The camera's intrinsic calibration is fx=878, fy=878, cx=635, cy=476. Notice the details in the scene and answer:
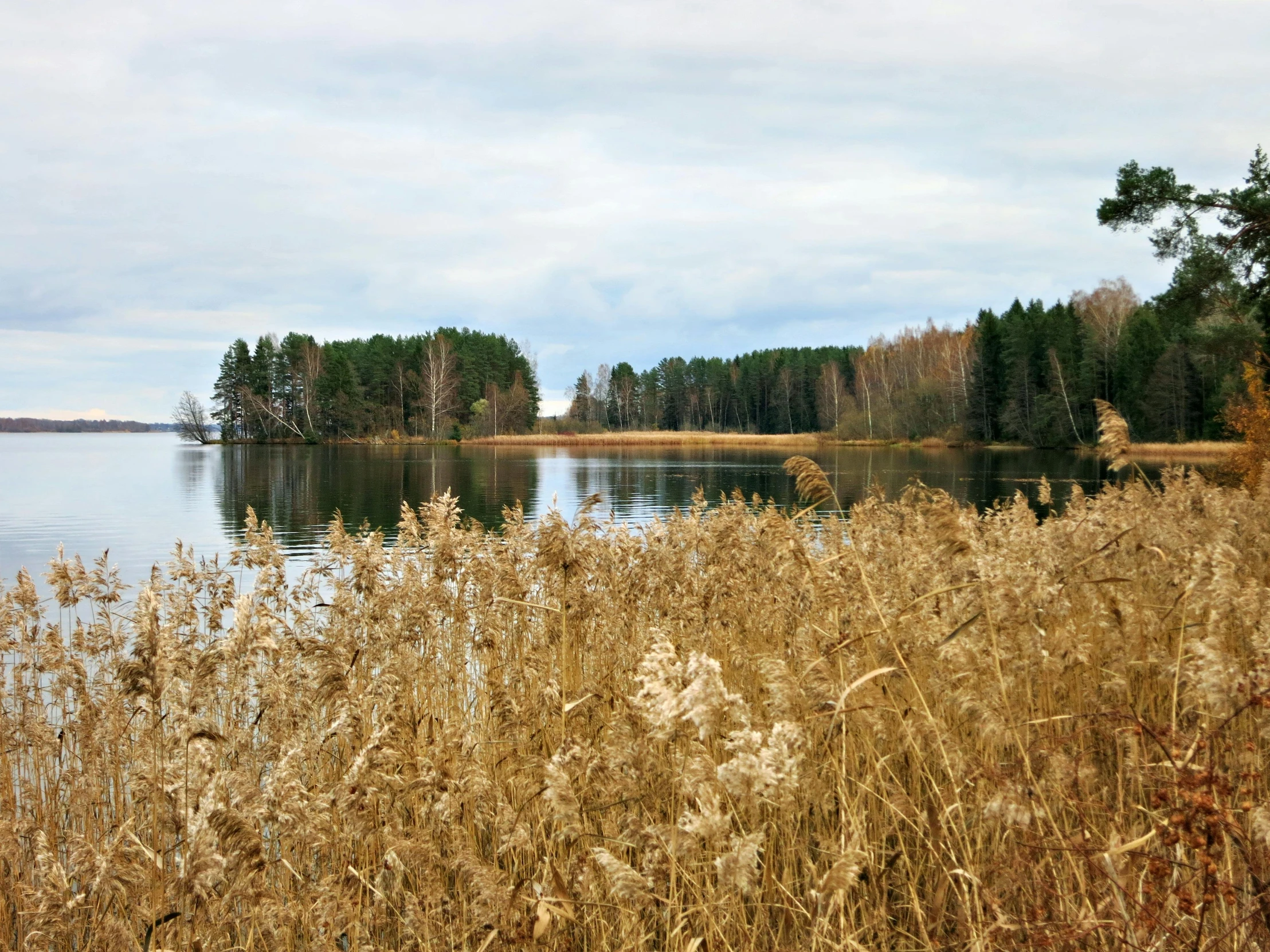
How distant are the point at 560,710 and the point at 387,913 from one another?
3.63ft

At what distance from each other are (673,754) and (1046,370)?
73469 millimetres

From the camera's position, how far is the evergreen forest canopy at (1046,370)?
1792 cm

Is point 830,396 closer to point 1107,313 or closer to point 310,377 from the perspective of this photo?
point 1107,313

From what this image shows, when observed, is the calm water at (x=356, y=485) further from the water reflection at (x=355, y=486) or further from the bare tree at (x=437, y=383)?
the bare tree at (x=437, y=383)

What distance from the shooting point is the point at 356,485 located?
36438 mm

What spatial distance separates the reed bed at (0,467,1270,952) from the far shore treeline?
534 inches

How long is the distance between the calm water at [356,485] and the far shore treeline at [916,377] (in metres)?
7.11

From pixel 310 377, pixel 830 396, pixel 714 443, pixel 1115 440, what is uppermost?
pixel 310 377

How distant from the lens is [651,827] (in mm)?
2260

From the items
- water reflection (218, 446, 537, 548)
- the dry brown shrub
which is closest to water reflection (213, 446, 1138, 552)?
water reflection (218, 446, 537, 548)

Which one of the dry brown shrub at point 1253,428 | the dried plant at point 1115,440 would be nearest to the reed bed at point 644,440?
the dry brown shrub at point 1253,428


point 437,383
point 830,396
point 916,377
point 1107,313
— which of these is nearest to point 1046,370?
point 1107,313

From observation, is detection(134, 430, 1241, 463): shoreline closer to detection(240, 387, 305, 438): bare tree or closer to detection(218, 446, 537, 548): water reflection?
detection(240, 387, 305, 438): bare tree

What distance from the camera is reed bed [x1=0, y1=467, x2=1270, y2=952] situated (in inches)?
86.5
